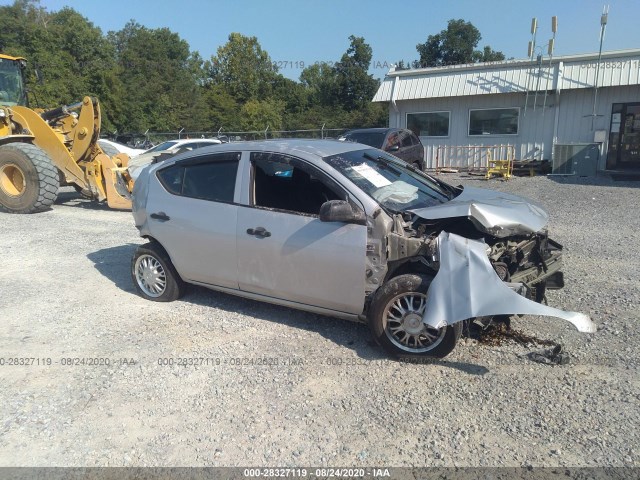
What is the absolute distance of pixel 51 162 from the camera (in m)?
10.6

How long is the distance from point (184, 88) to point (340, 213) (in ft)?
159

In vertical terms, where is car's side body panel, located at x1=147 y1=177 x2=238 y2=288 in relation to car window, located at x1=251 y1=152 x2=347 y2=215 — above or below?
below

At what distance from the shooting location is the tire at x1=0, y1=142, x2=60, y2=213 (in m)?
10.2

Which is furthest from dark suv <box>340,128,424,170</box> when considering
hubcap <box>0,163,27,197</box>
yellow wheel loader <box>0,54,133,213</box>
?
hubcap <box>0,163,27,197</box>

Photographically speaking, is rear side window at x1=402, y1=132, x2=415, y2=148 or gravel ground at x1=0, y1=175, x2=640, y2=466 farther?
rear side window at x1=402, y1=132, x2=415, y2=148

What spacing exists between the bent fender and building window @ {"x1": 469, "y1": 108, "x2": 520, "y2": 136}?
1669 cm

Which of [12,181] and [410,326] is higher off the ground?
[12,181]

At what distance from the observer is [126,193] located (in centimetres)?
1088

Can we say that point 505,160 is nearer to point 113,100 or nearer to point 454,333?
point 454,333

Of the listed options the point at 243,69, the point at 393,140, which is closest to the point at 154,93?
the point at 243,69

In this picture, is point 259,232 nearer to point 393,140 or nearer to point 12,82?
point 393,140

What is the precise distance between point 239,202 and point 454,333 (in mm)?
2347

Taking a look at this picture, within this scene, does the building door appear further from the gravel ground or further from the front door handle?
the front door handle

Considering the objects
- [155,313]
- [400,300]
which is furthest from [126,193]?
[400,300]
